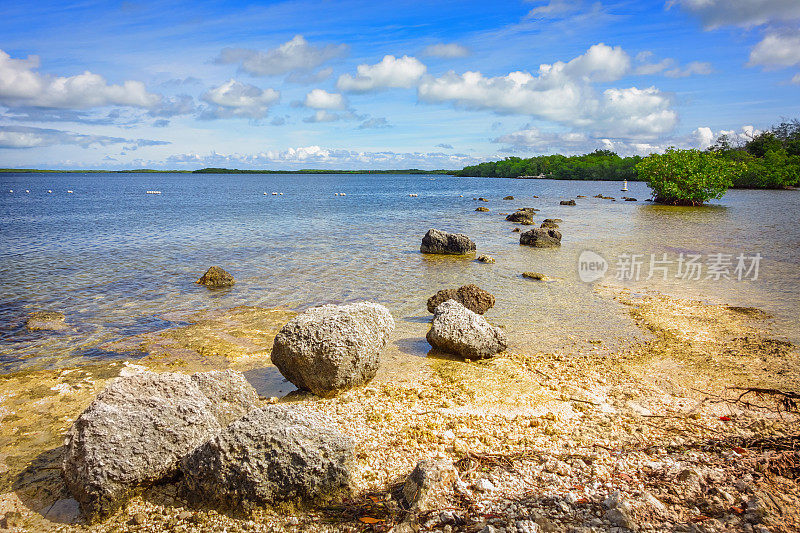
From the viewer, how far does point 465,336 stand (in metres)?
9.19

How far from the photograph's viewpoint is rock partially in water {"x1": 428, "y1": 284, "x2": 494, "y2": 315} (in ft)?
40.1

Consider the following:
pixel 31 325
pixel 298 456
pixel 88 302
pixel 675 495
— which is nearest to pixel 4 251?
pixel 88 302

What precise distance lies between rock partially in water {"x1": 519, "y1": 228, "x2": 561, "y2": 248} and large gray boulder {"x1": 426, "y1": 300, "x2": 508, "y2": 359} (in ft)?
54.1

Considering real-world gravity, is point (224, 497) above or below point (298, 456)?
below

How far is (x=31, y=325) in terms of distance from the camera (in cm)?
1145

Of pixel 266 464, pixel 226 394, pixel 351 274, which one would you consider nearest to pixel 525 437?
pixel 266 464

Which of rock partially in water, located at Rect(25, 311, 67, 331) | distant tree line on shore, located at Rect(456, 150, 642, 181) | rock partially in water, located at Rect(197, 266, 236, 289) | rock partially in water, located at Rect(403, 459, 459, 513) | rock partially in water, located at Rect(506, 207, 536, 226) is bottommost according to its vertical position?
rock partially in water, located at Rect(25, 311, 67, 331)

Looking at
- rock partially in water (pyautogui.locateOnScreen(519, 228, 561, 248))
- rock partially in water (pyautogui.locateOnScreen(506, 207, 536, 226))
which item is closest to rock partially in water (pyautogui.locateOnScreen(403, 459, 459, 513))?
rock partially in water (pyautogui.locateOnScreen(519, 228, 561, 248))

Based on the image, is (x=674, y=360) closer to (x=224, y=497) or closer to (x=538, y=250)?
(x=224, y=497)

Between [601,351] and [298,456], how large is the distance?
7.19m

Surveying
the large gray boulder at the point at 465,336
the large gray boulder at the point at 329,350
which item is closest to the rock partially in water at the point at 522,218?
the large gray boulder at the point at 465,336

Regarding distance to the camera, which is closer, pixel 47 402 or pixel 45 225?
pixel 47 402

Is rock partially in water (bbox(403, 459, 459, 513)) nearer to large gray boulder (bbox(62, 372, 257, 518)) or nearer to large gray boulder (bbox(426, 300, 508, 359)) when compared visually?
large gray boulder (bbox(62, 372, 257, 518))

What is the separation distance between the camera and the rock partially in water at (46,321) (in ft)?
37.3
